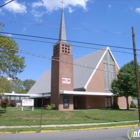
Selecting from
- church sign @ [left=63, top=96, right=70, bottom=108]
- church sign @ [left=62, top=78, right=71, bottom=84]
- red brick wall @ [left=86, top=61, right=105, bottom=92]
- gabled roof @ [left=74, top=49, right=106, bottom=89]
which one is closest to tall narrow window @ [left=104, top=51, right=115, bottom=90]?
red brick wall @ [left=86, top=61, right=105, bottom=92]

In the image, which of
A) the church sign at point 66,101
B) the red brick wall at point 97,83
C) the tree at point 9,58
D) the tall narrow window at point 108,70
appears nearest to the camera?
the tree at point 9,58

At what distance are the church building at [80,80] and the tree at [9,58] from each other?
15.6 ft

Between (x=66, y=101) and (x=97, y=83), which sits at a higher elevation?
(x=97, y=83)

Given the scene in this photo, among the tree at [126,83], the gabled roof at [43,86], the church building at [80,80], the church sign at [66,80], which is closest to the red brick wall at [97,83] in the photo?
the church building at [80,80]

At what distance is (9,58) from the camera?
21.7 meters

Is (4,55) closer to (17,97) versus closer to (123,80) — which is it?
(123,80)

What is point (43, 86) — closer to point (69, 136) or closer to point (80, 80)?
point (80, 80)

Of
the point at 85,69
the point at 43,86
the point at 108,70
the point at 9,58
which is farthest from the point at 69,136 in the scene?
the point at 43,86

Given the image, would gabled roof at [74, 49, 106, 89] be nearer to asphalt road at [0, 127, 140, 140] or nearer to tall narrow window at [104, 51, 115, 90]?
tall narrow window at [104, 51, 115, 90]

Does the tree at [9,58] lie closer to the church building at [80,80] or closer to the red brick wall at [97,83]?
the church building at [80,80]

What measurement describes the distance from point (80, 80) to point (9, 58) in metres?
15.5

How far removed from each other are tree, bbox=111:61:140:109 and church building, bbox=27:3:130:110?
90.7 inches

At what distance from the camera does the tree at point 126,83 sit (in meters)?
29.3

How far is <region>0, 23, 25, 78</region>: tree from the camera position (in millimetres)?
20594
